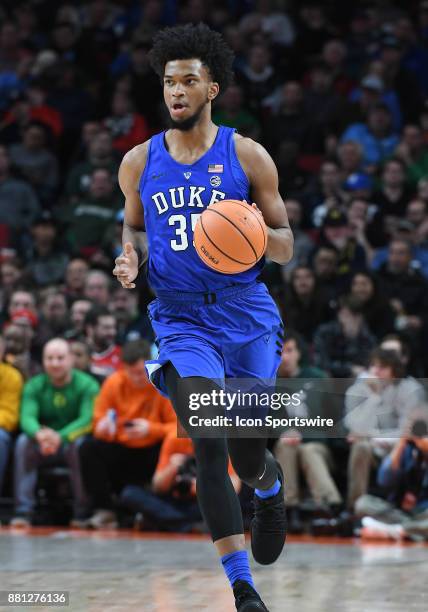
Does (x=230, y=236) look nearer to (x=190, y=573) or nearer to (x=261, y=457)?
(x=261, y=457)

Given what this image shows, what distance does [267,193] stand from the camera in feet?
17.0

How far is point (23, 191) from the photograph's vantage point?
12.8 m

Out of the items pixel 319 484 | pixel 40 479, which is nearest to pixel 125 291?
pixel 40 479

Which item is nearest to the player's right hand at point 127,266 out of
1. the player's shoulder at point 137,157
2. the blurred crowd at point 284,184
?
the player's shoulder at point 137,157

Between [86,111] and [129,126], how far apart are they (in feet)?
2.92

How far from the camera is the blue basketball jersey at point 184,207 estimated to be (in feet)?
16.6

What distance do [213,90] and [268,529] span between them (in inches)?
81.3

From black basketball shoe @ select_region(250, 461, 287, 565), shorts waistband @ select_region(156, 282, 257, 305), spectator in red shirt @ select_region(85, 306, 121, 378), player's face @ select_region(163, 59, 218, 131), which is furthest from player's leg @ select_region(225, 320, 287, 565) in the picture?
spectator in red shirt @ select_region(85, 306, 121, 378)

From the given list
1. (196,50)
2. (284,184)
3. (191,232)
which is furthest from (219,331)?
(284,184)

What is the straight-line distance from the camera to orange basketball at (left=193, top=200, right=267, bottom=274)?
482 cm

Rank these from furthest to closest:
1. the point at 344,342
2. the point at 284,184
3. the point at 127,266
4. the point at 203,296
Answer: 1. the point at 284,184
2. the point at 344,342
3. the point at 203,296
4. the point at 127,266

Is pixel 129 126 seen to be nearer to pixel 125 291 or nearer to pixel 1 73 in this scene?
pixel 1 73

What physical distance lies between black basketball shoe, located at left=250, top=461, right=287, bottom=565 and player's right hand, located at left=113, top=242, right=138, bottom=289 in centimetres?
131

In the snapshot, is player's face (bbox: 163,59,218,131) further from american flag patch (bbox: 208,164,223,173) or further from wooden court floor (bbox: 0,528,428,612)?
wooden court floor (bbox: 0,528,428,612)
